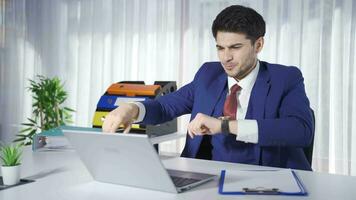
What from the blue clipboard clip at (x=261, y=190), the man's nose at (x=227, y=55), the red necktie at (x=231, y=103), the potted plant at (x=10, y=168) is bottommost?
the blue clipboard clip at (x=261, y=190)

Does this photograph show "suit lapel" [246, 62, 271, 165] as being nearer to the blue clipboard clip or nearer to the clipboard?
the clipboard

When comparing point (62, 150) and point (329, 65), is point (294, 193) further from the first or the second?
point (329, 65)

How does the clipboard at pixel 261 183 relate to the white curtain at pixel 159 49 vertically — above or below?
below

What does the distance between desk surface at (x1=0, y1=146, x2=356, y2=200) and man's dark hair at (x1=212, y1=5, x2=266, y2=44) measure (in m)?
0.52

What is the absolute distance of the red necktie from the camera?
5.49ft

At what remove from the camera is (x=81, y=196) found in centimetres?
102

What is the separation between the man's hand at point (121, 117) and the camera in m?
1.42

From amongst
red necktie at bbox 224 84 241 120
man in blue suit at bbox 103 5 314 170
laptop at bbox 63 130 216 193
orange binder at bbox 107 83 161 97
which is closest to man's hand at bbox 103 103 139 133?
man in blue suit at bbox 103 5 314 170

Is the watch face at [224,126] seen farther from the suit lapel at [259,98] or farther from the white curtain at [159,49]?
the white curtain at [159,49]

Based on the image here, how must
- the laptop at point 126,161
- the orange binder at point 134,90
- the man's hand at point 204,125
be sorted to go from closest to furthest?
the laptop at point 126,161 < the man's hand at point 204,125 < the orange binder at point 134,90

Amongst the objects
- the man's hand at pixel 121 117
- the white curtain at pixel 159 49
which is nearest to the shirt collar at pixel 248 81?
the man's hand at pixel 121 117

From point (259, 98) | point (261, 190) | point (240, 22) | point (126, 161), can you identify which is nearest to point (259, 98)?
point (259, 98)

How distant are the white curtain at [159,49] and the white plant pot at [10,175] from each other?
2501 millimetres

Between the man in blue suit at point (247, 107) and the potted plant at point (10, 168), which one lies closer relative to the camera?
the potted plant at point (10, 168)
